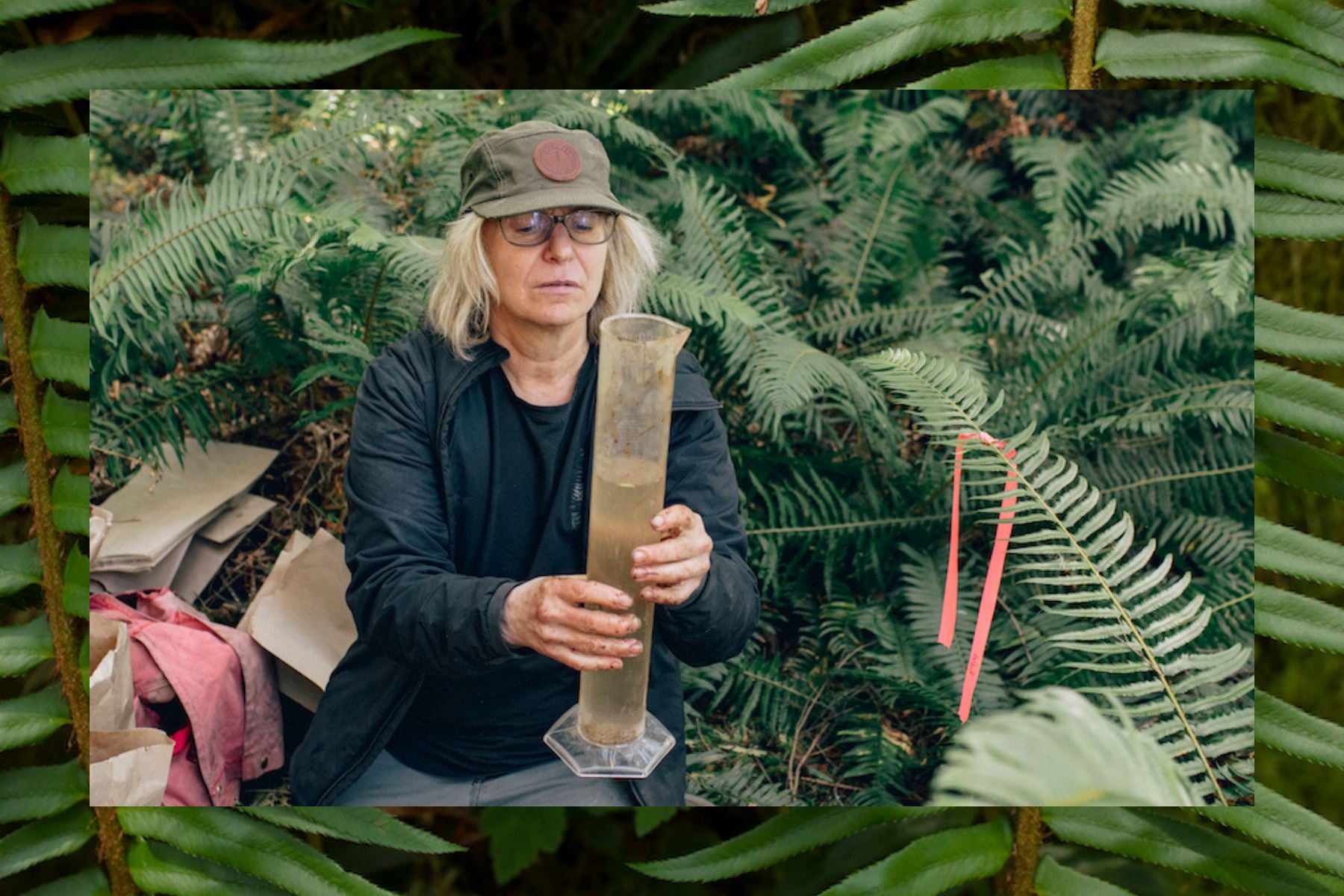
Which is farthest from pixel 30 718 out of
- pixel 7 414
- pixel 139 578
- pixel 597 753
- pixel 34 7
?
pixel 34 7

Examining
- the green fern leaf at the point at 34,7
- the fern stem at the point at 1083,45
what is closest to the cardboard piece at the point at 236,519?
the green fern leaf at the point at 34,7

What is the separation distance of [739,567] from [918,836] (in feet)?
1.11

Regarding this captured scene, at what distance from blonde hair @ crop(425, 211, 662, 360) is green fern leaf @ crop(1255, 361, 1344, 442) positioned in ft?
1.85

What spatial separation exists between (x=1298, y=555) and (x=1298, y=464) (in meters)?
0.09

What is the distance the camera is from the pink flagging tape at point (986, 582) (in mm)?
895

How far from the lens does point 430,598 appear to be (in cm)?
84

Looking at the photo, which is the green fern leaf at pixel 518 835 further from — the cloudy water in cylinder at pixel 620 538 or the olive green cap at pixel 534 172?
the olive green cap at pixel 534 172

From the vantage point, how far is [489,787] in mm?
902

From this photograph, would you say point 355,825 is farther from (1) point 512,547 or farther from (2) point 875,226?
(2) point 875,226

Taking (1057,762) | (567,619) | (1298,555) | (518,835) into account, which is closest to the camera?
(1057,762)

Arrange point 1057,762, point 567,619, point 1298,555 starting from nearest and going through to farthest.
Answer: point 1057,762 → point 567,619 → point 1298,555

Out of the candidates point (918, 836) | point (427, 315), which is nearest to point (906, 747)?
point (918, 836)

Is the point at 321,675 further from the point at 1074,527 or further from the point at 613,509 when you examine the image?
the point at 1074,527

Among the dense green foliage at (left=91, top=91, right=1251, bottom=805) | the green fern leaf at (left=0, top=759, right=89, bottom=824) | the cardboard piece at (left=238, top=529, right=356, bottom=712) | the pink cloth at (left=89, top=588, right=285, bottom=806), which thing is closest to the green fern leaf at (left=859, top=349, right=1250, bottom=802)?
the dense green foliage at (left=91, top=91, right=1251, bottom=805)
